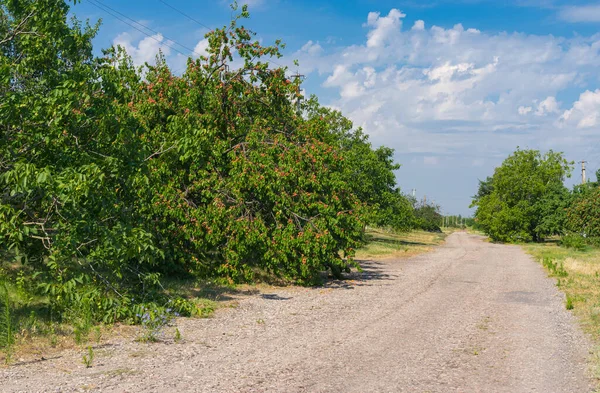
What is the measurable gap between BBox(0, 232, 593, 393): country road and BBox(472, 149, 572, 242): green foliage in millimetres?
42577

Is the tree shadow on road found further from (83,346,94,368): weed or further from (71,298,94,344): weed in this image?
(83,346,94,368): weed

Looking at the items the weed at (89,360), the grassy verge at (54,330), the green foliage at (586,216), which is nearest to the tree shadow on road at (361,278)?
the grassy verge at (54,330)

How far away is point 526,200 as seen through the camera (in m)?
56.4

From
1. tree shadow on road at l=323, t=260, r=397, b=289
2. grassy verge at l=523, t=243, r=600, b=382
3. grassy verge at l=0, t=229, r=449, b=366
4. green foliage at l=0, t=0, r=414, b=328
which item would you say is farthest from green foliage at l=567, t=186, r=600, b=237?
grassy verge at l=0, t=229, r=449, b=366

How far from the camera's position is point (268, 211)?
15.5 m

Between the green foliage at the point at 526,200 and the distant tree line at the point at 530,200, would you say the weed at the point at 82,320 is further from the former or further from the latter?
the green foliage at the point at 526,200

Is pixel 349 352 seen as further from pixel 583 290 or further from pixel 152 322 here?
pixel 583 290

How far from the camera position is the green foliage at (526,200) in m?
53.2

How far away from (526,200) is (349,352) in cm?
5305

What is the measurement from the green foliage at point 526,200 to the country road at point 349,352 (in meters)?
42.6

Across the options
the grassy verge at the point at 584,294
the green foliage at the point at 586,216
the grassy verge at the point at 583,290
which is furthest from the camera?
the green foliage at the point at 586,216

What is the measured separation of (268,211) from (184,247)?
2486mm

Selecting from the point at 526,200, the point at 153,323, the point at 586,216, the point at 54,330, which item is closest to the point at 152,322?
the point at 153,323

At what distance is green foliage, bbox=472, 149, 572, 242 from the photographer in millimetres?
53250
